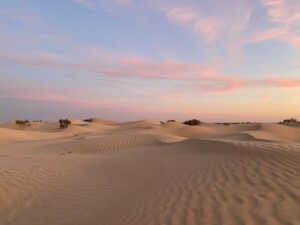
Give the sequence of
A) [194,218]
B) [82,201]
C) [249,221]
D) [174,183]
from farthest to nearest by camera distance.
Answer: [82,201], [174,183], [194,218], [249,221]

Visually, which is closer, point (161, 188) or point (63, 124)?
point (161, 188)

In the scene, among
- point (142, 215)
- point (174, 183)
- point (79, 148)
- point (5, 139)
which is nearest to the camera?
point (142, 215)

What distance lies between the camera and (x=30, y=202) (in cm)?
937

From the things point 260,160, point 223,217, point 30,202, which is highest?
point 260,160

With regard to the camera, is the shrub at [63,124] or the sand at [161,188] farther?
the shrub at [63,124]

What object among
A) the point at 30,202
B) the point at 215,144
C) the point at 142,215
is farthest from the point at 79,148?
the point at 142,215

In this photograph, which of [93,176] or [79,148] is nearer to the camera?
[93,176]

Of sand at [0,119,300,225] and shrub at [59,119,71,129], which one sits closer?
sand at [0,119,300,225]

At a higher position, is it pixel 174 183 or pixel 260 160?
pixel 260 160

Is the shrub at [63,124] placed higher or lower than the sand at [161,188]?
higher

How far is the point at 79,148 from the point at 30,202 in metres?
12.0

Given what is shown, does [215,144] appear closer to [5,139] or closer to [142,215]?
[142,215]

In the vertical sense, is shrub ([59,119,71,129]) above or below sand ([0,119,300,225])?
above

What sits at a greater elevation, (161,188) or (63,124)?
(63,124)
